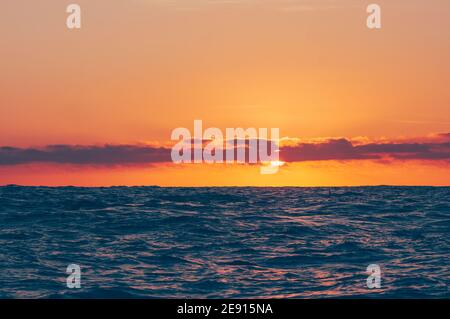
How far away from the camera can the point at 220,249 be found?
107 feet

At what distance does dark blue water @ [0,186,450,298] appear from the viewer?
24500 mm

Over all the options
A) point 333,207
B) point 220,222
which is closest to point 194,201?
point 333,207

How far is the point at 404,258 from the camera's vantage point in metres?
30.0

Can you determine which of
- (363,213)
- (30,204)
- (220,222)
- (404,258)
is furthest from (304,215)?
(30,204)

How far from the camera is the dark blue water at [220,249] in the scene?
24500mm

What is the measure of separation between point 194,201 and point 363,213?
17208 mm

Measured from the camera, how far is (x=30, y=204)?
51906mm

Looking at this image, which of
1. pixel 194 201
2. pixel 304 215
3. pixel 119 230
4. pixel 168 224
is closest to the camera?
pixel 119 230

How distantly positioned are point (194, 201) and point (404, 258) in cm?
3137

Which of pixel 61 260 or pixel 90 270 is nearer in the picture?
pixel 90 270
